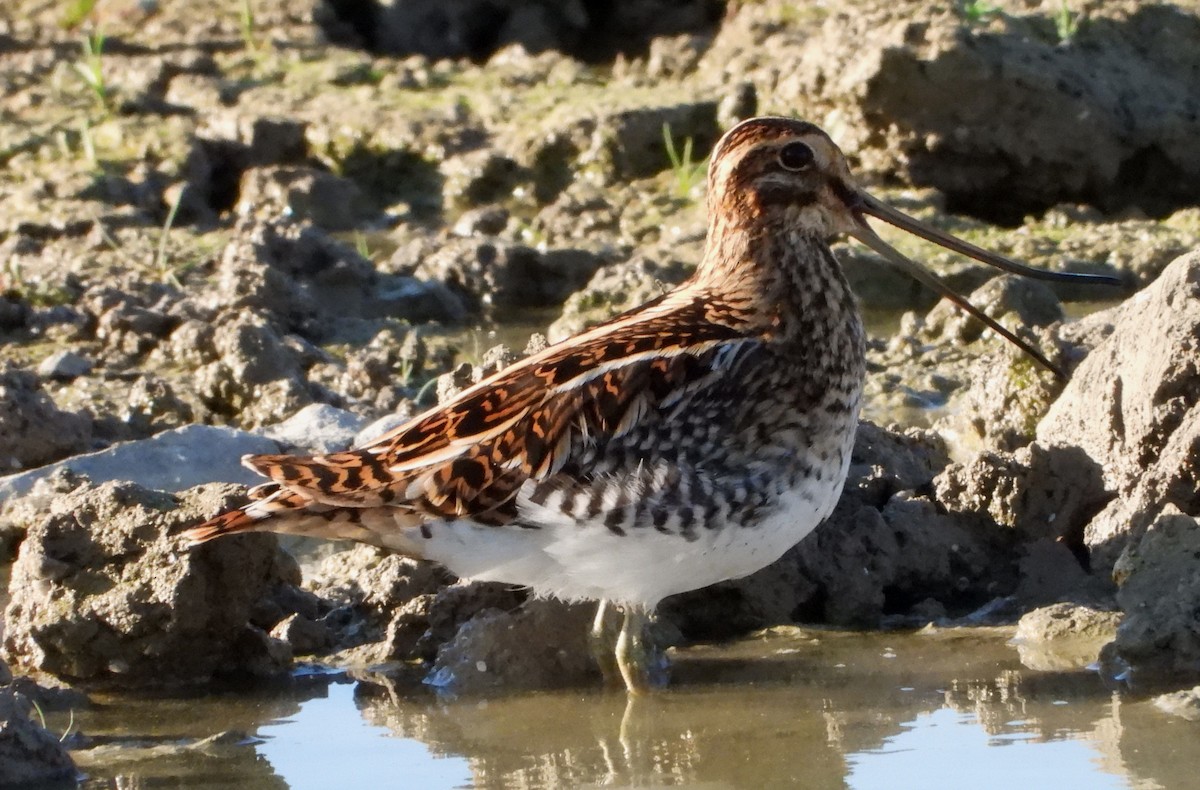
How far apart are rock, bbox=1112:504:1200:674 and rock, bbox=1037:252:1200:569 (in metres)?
0.34

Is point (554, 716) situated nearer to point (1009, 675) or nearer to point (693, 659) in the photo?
point (693, 659)

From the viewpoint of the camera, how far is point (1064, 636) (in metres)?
5.00

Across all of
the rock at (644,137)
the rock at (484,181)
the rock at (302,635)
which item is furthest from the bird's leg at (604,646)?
the rock at (484,181)

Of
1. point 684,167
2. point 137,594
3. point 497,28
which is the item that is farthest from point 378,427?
point 497,28

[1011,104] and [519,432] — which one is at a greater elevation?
[1011,104]

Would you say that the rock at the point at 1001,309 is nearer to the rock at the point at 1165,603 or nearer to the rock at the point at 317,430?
the rock at the point at 317,430

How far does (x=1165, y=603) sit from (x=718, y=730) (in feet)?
3.49

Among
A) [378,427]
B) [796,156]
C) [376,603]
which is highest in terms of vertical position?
[796,156]

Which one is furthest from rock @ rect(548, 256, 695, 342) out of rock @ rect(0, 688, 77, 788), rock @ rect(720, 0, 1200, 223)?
rock @ rect(0, 688, 77, 788)

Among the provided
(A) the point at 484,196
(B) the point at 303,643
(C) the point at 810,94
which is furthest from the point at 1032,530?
(A) the point at 484,196

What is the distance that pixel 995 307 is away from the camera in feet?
23.8

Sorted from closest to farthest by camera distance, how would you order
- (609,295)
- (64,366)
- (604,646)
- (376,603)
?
(604,646) < (376,603) < (64,366) < (609,295)

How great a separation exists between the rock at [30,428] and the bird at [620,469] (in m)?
2.09

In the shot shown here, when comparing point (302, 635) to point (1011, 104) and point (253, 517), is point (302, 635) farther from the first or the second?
point (1011, 104)
